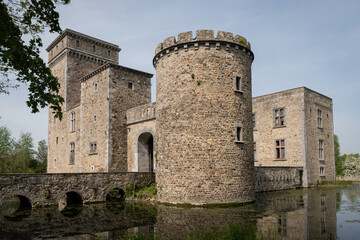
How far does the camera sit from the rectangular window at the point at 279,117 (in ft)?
83.8

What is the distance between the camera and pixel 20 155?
39250mm

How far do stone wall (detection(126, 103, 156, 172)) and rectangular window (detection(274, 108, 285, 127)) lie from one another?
11856mm

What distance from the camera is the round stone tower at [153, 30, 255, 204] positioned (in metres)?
13.4

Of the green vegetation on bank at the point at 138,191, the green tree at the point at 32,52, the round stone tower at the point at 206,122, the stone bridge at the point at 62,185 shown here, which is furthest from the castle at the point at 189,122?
the green tree at the point at 32,52

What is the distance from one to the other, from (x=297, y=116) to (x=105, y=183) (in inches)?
633

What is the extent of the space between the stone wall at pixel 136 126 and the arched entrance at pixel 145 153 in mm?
228

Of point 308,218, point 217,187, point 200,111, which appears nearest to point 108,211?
point 217,187

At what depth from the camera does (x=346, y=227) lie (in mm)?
9164

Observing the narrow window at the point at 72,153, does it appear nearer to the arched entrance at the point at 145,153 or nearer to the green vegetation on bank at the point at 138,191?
the arched entrance at the point at 145,153

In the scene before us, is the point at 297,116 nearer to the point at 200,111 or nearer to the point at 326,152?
the point at 326,152

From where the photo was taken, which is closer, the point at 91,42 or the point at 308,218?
the point at 308,218

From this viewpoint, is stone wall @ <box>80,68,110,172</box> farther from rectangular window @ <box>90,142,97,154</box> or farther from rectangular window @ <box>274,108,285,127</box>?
rectangular window @ <box>274,108,285,127</box>

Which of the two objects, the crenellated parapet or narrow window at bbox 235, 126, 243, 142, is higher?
the crenellated parapet

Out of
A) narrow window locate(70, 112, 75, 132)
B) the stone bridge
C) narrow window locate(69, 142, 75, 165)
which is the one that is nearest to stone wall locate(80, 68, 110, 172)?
narrow window locate(69, 142, 75, 165)
